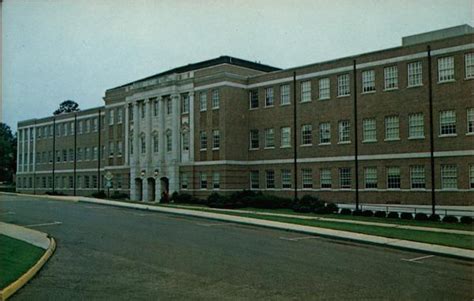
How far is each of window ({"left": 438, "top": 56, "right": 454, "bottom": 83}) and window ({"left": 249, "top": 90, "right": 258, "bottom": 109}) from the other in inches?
724

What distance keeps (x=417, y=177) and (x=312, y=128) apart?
34.9 ft

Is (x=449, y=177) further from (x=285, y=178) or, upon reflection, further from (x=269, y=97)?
(x=269, y=97)

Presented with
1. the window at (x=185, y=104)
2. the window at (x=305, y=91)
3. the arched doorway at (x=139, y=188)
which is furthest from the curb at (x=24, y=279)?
the arched doorway at (x=139, y=188)

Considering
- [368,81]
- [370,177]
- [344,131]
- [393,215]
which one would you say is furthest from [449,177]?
[368,81]

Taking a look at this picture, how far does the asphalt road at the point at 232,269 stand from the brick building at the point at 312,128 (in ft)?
63.0

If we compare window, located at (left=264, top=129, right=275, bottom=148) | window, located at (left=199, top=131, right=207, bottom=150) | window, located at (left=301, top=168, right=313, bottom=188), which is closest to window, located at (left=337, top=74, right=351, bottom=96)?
window, located at (left=301, top=168, right=313, bottom=188)

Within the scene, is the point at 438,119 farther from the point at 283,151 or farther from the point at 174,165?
the point at 174,165

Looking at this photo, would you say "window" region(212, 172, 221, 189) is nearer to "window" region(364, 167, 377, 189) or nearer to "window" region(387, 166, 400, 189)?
"window" region(364, 167, 377, 189)

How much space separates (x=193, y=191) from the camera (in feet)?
177

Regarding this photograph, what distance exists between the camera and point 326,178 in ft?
153

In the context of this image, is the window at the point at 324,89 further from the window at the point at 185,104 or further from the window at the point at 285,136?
the window at the point at 185,104

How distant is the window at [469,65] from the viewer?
3803 centimetres

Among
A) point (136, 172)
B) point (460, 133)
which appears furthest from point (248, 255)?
point (136, 172)

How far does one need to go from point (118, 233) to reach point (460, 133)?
25.5 meters
